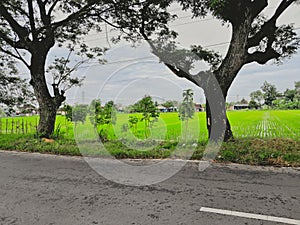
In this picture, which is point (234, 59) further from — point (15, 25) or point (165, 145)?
point (15, 25)

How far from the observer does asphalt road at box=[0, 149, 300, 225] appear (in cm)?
270

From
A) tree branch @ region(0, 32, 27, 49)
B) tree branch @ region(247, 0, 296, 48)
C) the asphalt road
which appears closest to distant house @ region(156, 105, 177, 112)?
the asphalt road

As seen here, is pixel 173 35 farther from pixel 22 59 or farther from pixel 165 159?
pixel 22 59

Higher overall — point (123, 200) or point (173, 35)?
point (173, 35)

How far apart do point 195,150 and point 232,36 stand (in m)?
3.31

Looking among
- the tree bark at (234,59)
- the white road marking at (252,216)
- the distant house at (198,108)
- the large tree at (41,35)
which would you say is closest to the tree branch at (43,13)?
the large tree at (41,35)

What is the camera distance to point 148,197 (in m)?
3.28

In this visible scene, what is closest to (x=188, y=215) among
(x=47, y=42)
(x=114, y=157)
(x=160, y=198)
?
(x=160, y=198)

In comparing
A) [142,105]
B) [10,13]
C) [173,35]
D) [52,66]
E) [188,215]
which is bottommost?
[188,215]

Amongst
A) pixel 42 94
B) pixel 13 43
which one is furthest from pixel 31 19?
pixel 42 94

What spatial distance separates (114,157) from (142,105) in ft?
6.83

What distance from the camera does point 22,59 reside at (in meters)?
9.50

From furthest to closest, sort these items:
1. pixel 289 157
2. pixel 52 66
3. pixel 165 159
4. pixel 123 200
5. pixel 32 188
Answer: pixel 52 66, pixel 165 159, pixel 289 157, pixel 32 188, pixel 123 200

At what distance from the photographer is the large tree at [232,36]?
21.4ft
